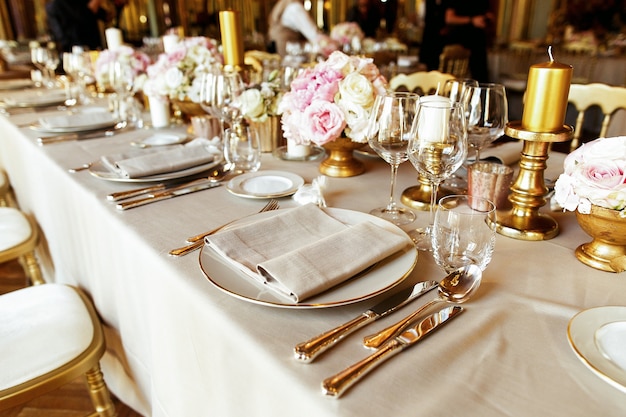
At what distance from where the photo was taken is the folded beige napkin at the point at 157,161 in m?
1.17

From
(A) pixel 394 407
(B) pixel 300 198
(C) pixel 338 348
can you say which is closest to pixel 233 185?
(B) pixel 300 198

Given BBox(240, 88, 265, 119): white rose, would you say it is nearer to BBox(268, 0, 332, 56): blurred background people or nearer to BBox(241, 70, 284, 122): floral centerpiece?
BBox(241, 70, 284, 122): floral centerpiece

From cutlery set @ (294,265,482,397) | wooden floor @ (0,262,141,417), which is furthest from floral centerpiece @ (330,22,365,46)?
cutlery set @ (294,265,482,397)

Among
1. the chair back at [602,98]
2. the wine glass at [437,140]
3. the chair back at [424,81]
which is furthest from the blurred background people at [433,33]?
the wine glass at [437,140]

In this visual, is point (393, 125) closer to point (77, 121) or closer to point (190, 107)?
point (190, 107)

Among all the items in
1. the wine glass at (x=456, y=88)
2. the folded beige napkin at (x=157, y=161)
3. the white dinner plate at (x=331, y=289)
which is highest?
the wine glass at (x=456, y=88)

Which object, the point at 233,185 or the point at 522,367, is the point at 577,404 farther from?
the point at 233,185

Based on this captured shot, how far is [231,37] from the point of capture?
1616mm

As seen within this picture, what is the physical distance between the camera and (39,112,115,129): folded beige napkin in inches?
67.8

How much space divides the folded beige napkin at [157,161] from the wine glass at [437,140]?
65 cm

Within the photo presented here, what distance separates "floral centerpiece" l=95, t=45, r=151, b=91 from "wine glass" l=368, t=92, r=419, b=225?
1342 mm

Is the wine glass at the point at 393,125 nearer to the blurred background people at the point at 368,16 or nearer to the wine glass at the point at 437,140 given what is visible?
the wine glass at the point at 437,140

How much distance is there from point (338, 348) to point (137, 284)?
0.50 meters

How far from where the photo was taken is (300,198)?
1017 millimetres
